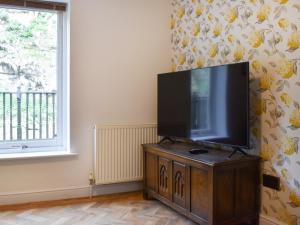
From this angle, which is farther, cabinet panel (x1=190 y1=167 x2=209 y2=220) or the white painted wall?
the white painted wall

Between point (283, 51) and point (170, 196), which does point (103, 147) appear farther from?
point (283, 51)

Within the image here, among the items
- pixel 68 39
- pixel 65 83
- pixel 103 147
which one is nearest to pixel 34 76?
pixel 65 83

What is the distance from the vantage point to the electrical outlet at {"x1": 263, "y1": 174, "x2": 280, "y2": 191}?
2.54 metres

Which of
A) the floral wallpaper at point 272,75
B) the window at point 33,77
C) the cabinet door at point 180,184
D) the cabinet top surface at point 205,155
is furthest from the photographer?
the window at point 33,77

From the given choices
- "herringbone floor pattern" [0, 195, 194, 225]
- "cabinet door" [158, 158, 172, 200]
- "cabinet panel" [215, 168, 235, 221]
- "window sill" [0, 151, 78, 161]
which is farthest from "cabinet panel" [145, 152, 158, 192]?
"cabinet panel" [215, 168, 235, 221]

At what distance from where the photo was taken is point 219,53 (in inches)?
124

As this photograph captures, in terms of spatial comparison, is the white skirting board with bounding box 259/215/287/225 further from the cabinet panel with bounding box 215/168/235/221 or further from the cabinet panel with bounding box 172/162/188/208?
the cabinet panel with bounding box 172/162/188/208

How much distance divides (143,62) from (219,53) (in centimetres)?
106

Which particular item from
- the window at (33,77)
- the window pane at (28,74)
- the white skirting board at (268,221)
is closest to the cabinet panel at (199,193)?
the white skirting board at (268,221)

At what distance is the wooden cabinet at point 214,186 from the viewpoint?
2488 mm

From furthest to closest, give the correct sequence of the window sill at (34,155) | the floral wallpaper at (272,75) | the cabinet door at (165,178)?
the window sill at (34,155) < the cabinet door at (165,178) < the floral wallpaper at (272,75)

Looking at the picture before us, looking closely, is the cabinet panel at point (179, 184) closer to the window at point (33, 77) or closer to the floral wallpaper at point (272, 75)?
the floral wallpaper at point (272, 75)

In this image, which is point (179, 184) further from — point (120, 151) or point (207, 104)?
point (120, 151)

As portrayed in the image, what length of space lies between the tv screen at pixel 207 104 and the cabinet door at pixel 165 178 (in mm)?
345
